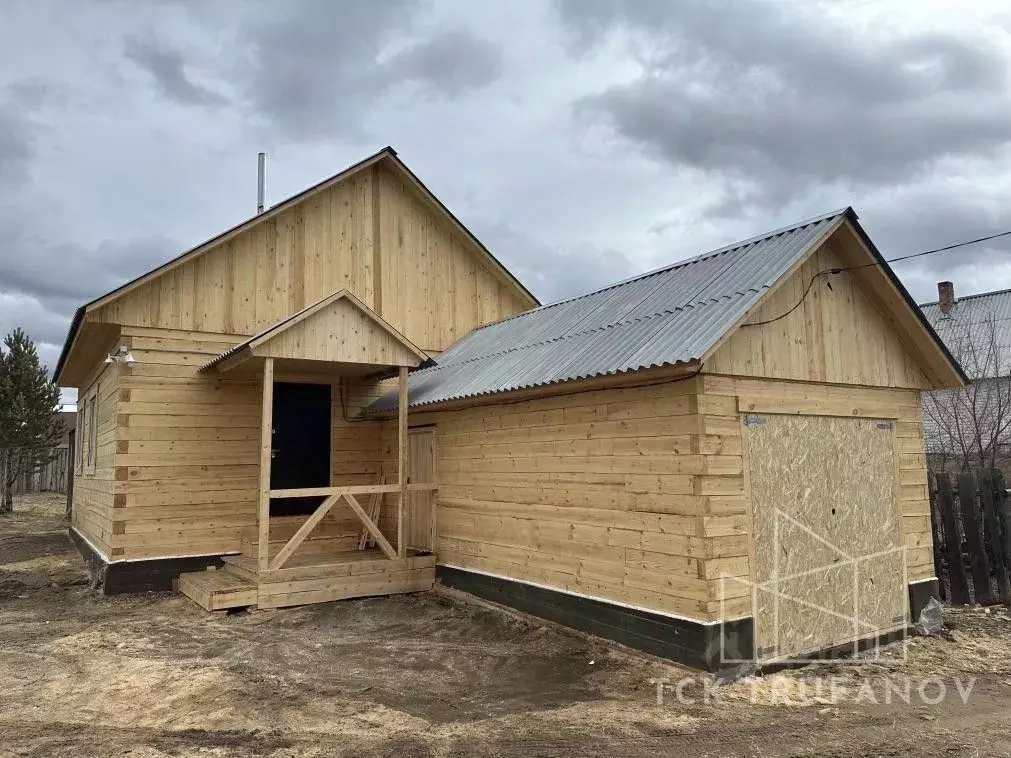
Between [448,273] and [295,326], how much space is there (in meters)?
4.74

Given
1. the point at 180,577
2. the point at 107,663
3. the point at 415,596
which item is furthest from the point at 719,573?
the point at 180,577

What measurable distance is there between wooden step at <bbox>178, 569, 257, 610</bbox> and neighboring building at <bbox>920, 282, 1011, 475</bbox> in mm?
13235

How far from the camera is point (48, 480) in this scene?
36.3 meters

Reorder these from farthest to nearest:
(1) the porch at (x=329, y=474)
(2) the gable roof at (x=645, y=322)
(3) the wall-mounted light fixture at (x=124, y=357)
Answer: (3) the wall-mounted light fixture at (x=124, y=357)
(1) the porch at (x=329, y=474)
(2) the gable roof at (x=645, y=322)

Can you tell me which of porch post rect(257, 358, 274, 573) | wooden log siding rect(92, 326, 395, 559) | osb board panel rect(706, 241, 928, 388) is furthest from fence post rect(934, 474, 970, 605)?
wooden log siding rect(92, 326, 395, 559)

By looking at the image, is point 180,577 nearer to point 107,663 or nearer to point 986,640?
point 107,663

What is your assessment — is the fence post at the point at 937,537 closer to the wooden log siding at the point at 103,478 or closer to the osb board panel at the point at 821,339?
the osb board panel at the point at 821,339

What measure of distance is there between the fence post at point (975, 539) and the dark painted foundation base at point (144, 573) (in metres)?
10.1

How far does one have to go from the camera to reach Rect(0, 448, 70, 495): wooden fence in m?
34.6

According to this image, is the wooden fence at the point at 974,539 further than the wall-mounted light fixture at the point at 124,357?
No

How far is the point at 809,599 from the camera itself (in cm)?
732

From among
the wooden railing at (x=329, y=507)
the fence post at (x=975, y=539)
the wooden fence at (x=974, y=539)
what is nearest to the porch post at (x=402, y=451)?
the wooden railing at (x=329, y=507)

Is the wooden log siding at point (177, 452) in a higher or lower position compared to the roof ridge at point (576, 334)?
lower

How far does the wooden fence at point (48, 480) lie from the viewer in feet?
113
